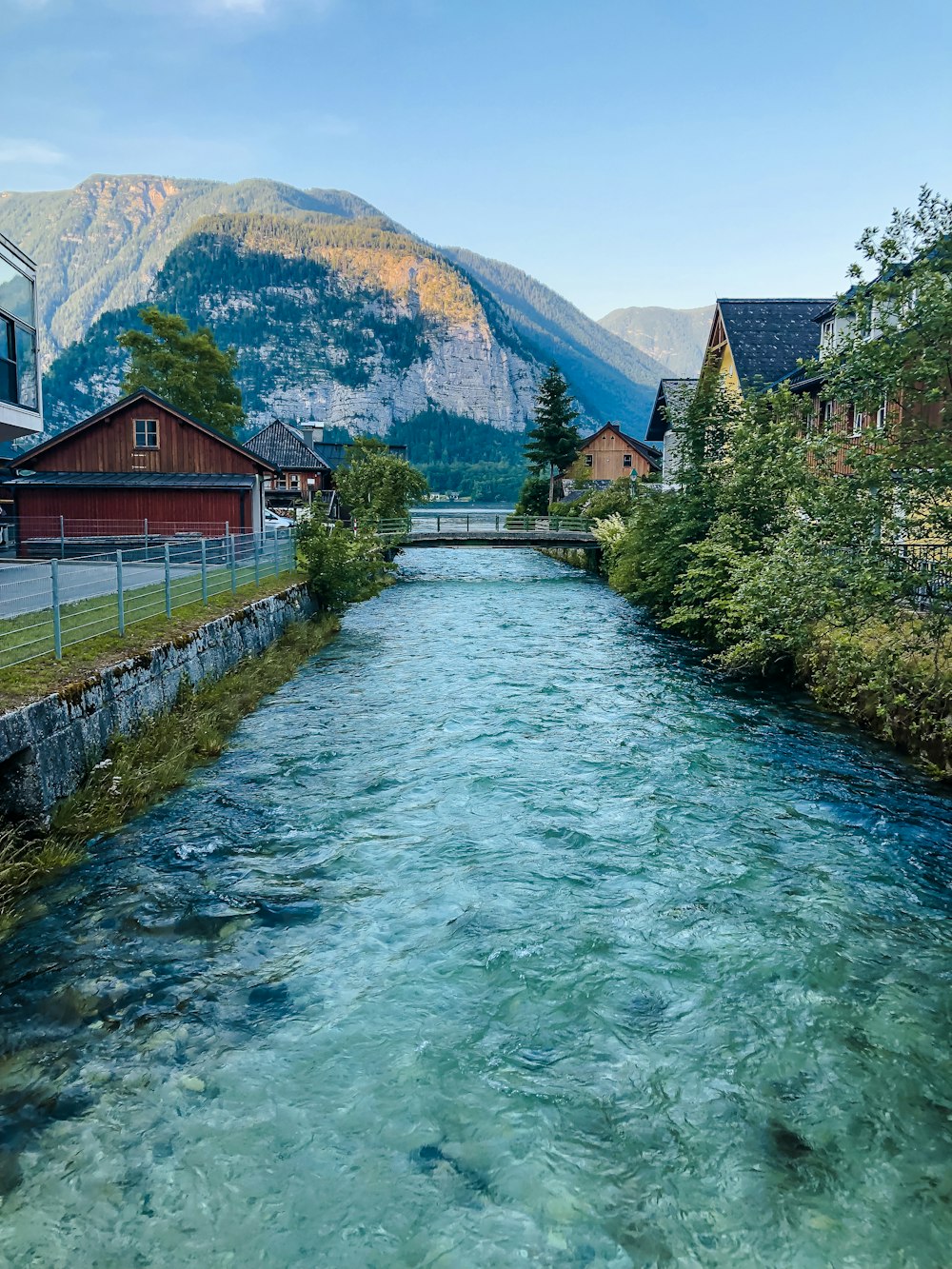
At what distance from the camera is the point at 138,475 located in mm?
35812

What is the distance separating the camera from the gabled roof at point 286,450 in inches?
2923

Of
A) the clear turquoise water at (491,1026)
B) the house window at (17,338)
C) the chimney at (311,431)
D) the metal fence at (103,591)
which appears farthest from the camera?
the chimney at (311,431)

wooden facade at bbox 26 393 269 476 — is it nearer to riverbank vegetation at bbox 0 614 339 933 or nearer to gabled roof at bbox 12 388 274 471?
gabled roof at bbox 12 388 274 471

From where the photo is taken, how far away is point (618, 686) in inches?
667

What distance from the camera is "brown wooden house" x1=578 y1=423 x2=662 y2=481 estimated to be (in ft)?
253

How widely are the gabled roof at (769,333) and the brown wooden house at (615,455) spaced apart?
34.9m

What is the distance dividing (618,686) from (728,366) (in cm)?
2858

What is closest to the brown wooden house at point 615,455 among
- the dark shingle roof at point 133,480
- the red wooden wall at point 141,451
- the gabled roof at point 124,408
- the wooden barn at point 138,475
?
the gabled roof at point 124,408

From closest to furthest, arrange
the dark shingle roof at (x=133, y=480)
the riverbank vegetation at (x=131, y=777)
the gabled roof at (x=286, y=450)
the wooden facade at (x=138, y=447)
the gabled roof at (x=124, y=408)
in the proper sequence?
the riverbank vegetation at (x=131, y=777)
the dark shingle roof at (x=133, y=480)
the gabled roof at (x=124, y=408)
the wooden facade at (x=138, y=447)
the gabled roof at (x=286, y=450)

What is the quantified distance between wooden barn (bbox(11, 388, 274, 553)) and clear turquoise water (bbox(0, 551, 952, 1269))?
2678 cm

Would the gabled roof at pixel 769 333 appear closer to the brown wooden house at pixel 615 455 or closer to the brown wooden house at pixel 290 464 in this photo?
the brown wooden house at pixel 615 455

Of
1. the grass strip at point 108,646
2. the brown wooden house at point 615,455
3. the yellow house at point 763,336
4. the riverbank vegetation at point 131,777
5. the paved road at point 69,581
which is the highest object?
the yellow house at point 763,336

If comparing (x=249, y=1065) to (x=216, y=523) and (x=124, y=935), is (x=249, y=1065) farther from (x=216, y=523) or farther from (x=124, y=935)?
(x=216, y=523)

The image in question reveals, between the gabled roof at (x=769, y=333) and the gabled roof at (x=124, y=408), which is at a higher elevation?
the gabled roof at (x=769, y=333)
